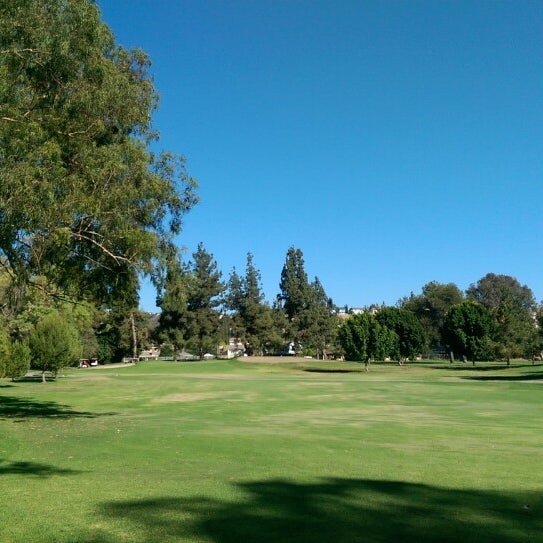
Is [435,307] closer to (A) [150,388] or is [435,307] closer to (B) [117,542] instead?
(A) [150,388]

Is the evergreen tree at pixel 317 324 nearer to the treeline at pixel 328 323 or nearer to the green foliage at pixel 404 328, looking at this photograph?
the treeline at pixel 328 323

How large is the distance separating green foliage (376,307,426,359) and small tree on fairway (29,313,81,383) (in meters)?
52.8

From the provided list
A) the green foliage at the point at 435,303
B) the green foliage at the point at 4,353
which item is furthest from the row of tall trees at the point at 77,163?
the green foliage at the point at 435,303

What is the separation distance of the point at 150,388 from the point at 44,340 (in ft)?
40.4

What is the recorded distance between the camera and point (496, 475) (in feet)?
34.9

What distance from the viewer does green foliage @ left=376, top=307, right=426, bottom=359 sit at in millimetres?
92875

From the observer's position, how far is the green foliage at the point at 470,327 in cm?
8250

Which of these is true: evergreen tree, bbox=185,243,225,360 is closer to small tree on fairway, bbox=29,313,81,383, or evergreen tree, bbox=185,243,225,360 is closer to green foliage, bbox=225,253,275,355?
green foliage, bbox=225,253,275,355

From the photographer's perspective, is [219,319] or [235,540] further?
[219,319]

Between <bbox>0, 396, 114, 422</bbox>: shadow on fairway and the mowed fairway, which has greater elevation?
the mowed fairway

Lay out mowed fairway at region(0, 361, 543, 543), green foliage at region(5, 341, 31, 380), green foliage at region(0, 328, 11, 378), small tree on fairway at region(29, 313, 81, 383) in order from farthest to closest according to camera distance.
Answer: small tree on fairway at region(29, 313, 81, 383) → green foliage at region(5, 341, 31, 380) → green foliage at region(0, 328, 11, 378) → mowed fairway at region(0, 361, 543, 543)

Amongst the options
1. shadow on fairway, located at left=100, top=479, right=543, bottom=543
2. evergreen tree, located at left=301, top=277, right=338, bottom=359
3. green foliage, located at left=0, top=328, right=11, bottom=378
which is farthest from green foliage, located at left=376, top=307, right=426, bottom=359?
shadow on fairway, located at left=100, top=479, right=543, bottom=543

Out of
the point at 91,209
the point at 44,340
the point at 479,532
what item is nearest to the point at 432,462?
the point at 479,532

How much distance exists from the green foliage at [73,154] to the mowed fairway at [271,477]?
537 cm
